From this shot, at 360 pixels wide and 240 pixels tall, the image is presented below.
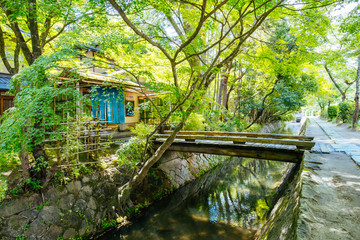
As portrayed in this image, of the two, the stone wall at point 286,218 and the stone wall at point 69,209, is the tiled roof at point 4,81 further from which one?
the stone wall at point 286,218

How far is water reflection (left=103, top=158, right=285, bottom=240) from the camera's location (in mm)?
5860

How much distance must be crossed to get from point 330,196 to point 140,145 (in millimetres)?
5983

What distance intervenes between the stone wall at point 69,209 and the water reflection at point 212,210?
0.79 metres

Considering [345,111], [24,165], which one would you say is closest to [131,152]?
[24,165]

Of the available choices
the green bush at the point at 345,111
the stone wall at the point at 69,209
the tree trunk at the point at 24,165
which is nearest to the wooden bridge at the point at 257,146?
the stone wall at the point at 69,209

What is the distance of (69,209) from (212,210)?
193 inches

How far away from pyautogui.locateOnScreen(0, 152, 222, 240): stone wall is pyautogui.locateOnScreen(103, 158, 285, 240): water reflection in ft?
2.61

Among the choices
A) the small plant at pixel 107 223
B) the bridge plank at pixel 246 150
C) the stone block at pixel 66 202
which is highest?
the bridge plank at pixel 246 150

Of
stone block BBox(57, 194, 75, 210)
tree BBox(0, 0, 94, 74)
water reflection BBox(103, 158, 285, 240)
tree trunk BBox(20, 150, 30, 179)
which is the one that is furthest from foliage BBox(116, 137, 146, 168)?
tree BBox(0, 0, 94, 74)

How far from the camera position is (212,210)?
7.28m

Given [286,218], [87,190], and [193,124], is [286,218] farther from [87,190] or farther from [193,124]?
[193,124]

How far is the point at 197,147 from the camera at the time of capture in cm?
741

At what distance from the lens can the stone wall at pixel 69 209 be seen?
4719 mm

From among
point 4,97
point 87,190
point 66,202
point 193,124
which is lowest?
point 66,202
